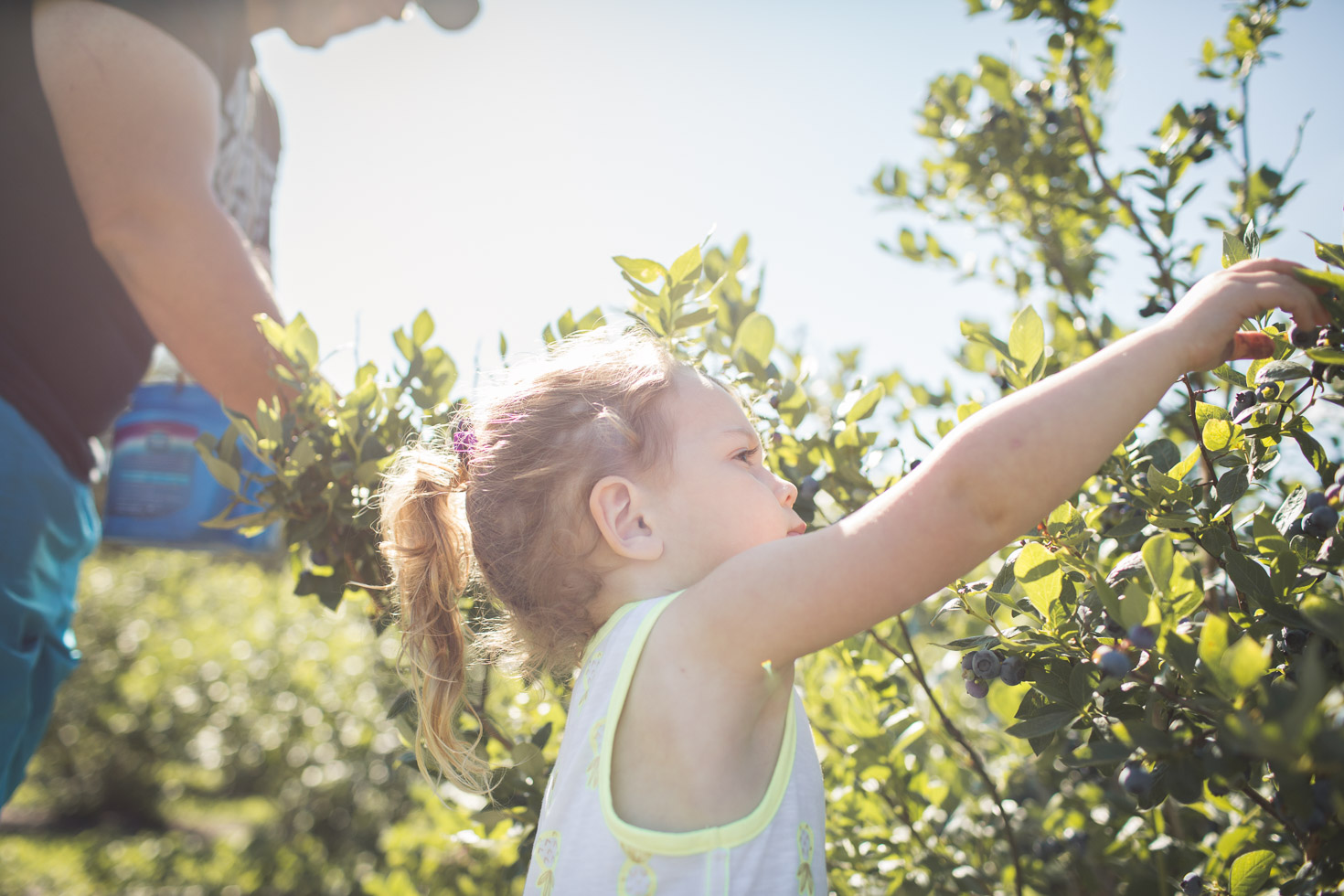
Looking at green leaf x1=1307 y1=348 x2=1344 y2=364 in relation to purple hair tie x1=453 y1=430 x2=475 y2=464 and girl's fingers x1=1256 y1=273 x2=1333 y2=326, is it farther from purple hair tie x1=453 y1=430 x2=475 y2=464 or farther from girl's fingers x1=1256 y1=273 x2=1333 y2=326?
purple hair tie x1=453 y1=430 x2=475 y2=464

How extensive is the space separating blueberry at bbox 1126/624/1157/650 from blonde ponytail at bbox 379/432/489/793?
1.03 m

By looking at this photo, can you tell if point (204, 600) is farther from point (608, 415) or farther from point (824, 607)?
point (824, 607)

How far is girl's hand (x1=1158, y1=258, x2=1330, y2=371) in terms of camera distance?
0.88m

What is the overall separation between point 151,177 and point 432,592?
35.7 inches

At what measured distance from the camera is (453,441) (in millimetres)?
1451

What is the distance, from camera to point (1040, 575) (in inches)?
37.4

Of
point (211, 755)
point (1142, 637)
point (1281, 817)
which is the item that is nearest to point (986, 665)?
point (1142, 637)

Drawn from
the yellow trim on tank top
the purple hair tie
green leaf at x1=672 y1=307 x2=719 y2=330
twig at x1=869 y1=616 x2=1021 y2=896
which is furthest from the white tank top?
green leaf at x1=672 y1=307 x2=719 y2=330

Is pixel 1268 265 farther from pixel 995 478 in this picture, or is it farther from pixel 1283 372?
pixel 995 478

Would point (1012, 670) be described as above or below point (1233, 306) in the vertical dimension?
below

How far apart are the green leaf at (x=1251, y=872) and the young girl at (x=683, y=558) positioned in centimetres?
51

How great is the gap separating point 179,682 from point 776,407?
19.6 ft

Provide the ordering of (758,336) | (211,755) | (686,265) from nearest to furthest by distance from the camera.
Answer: (686,265) → (758,336) → (211,755)

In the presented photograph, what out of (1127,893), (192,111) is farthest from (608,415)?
(1127,893)
